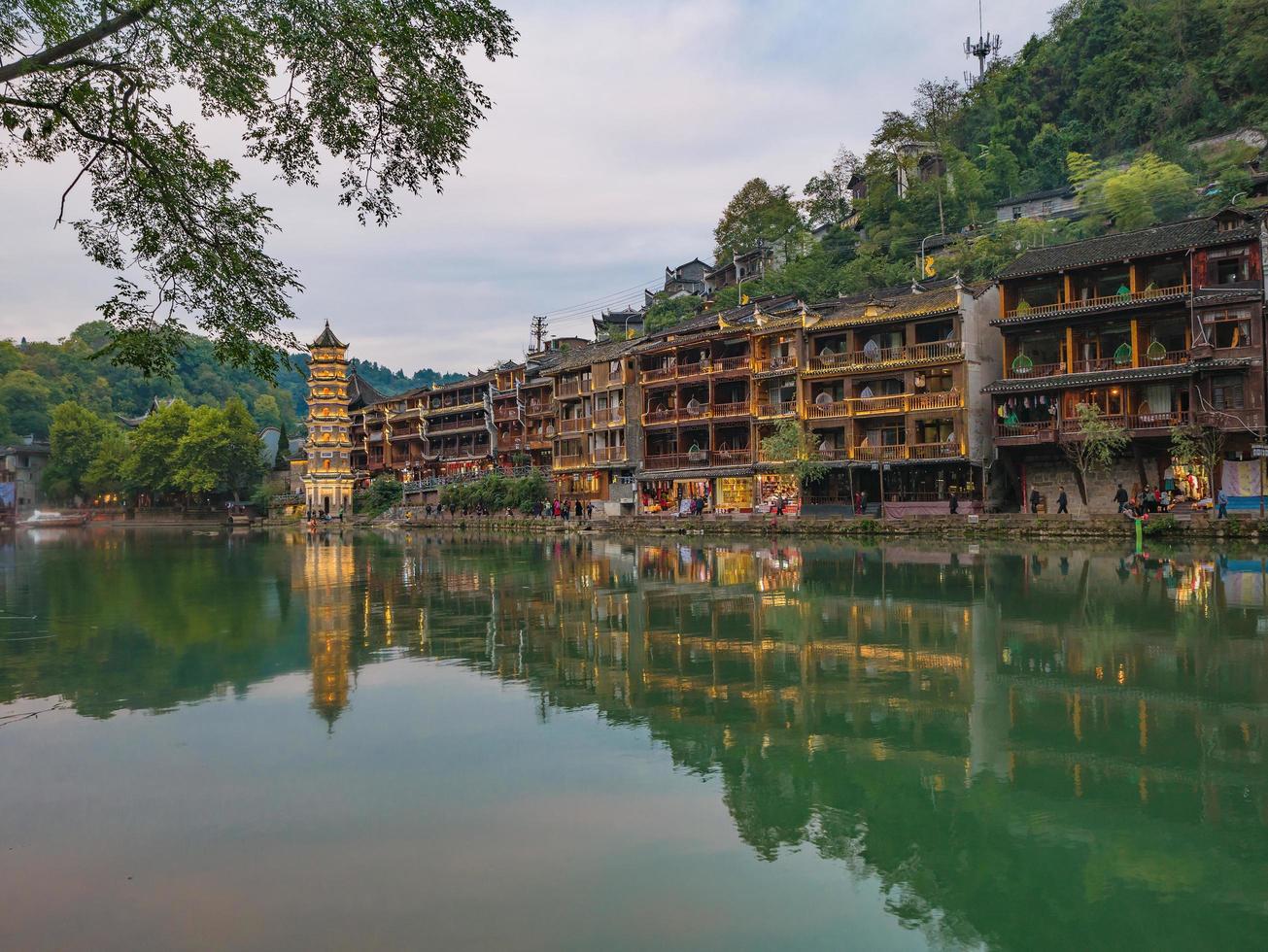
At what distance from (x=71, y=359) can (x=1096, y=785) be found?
6279 inches

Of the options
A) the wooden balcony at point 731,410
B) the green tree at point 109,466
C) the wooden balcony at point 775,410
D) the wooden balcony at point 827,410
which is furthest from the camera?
the green tree at point 109,466

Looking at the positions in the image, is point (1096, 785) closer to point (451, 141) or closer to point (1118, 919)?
point (1118, 919)

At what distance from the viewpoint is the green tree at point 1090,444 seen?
36.8 m

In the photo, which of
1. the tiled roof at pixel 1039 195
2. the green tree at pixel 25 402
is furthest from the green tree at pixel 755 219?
the green tree at pixel 25 402

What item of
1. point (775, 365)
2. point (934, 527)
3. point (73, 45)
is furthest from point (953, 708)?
point (775, 365)

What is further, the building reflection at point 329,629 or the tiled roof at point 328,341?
the tiled roof at point 328,341

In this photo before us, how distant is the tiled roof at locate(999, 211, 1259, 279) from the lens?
36469 millimetres

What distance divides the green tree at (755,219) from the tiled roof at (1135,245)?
46728mm

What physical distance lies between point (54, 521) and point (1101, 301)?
105 m

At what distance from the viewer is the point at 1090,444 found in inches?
1467

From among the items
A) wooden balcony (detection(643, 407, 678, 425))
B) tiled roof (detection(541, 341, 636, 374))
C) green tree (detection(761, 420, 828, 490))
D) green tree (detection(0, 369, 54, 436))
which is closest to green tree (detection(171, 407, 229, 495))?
tiled roof (detection(541, 341, 636, 374))

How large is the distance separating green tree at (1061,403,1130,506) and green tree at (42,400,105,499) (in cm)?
10373

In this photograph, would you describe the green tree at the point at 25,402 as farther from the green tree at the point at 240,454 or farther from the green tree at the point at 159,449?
the green tree at the point at 240,454

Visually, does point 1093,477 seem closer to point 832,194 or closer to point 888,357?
point 888,357
